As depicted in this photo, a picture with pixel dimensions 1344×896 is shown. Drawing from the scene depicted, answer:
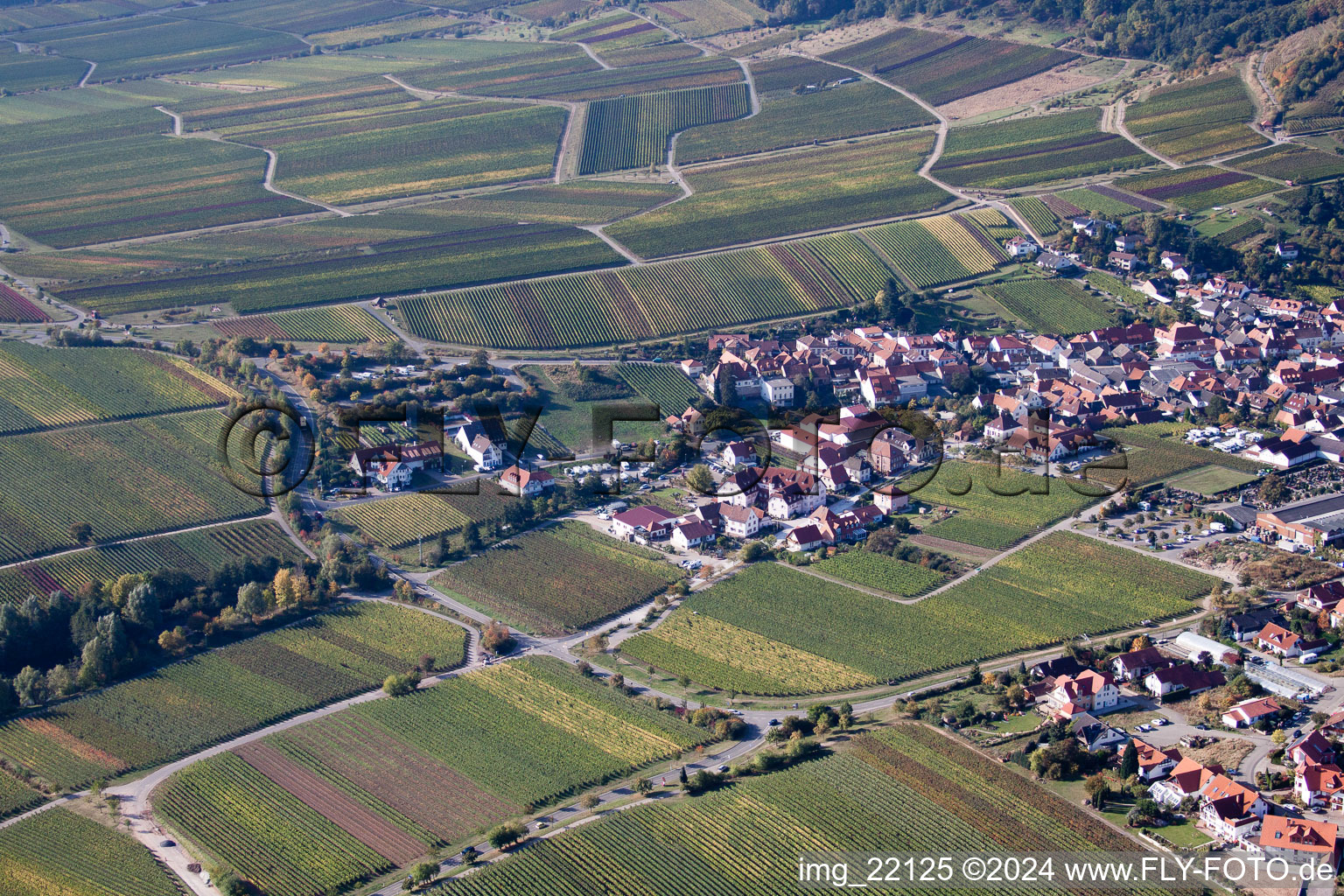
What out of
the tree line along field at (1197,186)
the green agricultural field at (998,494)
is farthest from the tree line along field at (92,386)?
the tree line along field at (1197,186)

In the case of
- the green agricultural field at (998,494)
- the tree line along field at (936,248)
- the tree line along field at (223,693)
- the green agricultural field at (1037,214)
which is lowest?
the tree line along field at (223,693)

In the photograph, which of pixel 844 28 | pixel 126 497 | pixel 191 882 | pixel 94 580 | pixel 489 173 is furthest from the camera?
pixel 844 28

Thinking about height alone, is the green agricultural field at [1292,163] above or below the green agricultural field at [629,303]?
above

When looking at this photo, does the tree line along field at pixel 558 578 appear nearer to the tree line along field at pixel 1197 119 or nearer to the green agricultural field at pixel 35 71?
the tree line along field at pixel 1197 119

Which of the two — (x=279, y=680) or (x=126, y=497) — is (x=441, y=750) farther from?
(x=126, y=497)

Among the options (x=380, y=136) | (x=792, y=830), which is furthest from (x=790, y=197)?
(x=792, y=830)

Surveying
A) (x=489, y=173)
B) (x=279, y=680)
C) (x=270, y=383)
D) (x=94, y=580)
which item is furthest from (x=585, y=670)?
(x=489, y=173)
